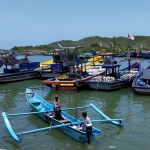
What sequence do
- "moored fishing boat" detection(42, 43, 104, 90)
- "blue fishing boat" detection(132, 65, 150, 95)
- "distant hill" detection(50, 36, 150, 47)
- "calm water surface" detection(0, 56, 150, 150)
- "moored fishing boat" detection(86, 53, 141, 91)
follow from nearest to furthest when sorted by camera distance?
"calm water surface" detection(0, 56, 150, 150) < "blue fishing boat" detection(132, 65, 150, 95) < "moored fishing boat" detection(86, 53, 141, 91) < "moored fishing boat" detection(42, 43, 104, 90) < "distant hill" detection(50, 36, 150, 47)

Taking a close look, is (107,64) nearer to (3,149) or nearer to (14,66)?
(14,66)

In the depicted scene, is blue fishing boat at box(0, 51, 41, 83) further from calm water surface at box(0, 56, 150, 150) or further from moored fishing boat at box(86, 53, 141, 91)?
moored fishing boat at box(86, 53, 141, 91)

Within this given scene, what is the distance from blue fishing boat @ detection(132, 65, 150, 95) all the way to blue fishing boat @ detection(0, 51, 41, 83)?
48.5 ft

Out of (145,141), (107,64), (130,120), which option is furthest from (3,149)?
(107,64)

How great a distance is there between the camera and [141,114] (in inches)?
709

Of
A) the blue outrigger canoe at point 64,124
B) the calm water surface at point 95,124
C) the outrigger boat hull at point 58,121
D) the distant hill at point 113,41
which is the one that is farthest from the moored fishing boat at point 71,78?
the distant hill at point 113,41

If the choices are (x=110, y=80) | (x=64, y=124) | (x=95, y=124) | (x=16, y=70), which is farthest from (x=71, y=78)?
(x=64, y=124)

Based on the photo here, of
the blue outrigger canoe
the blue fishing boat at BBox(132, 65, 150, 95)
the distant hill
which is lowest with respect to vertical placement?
the blue outrigger canoe

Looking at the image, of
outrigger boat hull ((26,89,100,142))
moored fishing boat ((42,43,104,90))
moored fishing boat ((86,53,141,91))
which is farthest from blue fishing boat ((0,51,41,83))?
outrigger boat hull ((26,89,100,142))

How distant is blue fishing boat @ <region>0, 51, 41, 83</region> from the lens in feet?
106

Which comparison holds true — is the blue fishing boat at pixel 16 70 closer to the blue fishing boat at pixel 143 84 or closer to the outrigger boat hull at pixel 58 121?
the outrigger boat hull at pixel 58 121

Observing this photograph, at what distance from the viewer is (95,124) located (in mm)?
15836

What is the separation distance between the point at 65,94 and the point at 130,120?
30.5 feet

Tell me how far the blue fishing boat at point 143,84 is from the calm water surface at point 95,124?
502 mm
